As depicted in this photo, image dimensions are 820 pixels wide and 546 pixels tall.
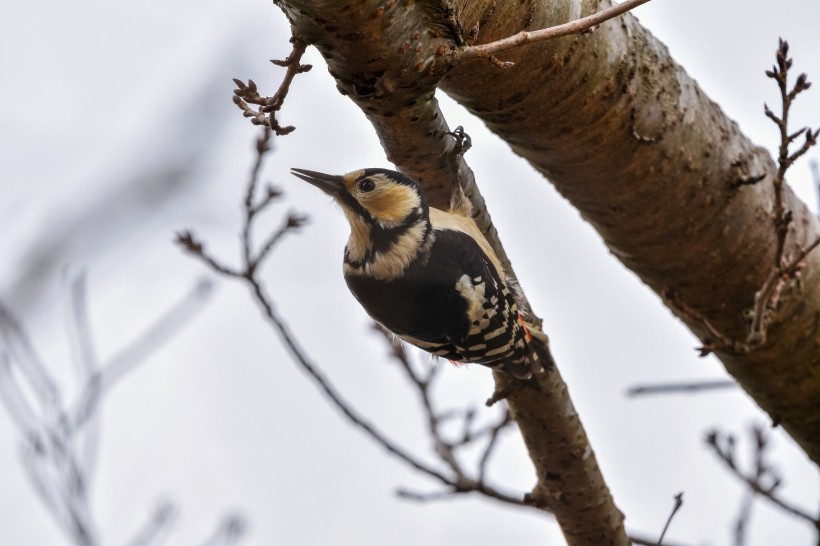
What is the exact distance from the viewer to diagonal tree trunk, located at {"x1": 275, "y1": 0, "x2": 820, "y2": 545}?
7.75 feet

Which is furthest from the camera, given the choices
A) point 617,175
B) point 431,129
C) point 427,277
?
point 427,277

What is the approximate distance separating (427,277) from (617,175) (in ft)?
2.64

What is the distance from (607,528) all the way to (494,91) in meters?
1.42

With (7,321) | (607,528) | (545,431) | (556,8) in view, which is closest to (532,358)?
(545,431)

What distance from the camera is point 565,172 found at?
2.84 meters

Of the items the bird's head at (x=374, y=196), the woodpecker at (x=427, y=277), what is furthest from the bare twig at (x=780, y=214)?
the bird's head at (x=374, y=196)

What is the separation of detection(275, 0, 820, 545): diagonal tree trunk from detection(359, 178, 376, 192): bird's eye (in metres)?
0.39

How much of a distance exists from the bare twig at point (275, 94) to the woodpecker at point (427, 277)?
3.75 feet

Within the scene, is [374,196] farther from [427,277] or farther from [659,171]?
[659,171]

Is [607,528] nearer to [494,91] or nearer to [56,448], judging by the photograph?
[494,91]

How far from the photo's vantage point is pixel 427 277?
322cm

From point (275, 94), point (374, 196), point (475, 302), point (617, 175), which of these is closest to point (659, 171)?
point (617, 175)

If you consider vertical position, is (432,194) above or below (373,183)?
below

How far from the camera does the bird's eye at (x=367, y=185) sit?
3.23 meters
